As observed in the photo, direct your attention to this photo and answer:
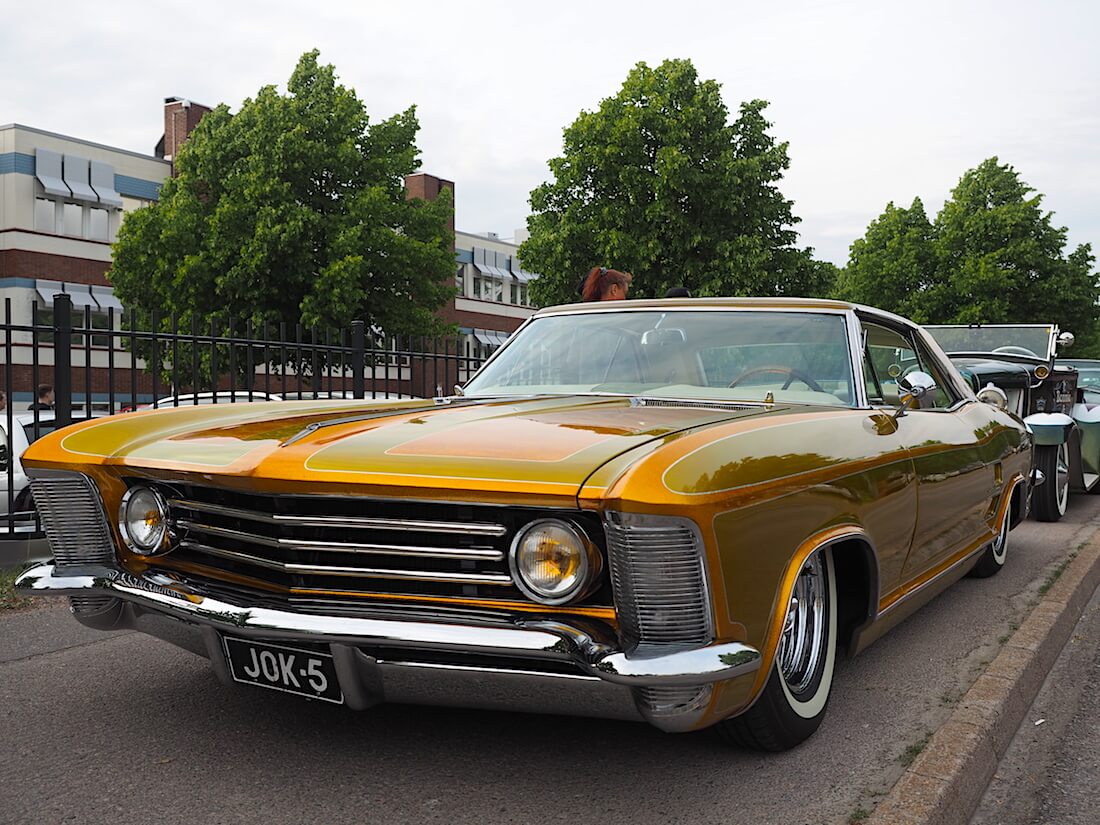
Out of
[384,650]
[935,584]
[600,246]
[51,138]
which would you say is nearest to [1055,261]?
[600,246]

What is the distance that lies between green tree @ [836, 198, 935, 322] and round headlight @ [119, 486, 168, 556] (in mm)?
35319

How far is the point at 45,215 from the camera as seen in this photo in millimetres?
33688

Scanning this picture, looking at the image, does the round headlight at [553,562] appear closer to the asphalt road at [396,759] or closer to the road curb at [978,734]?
the asphalt road at [396,759]

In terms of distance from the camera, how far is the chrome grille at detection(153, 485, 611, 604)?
2.64 m

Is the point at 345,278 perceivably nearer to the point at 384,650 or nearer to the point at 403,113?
the point at 403,113

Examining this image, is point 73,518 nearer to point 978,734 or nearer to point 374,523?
point 374,523

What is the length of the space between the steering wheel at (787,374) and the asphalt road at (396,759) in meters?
1.07

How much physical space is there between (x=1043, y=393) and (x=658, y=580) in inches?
314

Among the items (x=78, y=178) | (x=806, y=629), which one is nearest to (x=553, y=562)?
(x=806, y=629)

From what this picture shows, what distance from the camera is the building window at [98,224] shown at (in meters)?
34.9

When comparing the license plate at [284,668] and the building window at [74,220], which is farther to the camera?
the building window at [74,220]

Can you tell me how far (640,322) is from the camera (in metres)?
4.45

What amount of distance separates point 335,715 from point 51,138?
113 ft

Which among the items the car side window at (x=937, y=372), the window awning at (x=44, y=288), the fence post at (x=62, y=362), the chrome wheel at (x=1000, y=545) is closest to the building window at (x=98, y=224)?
the window awning at (x=44, y=288)
